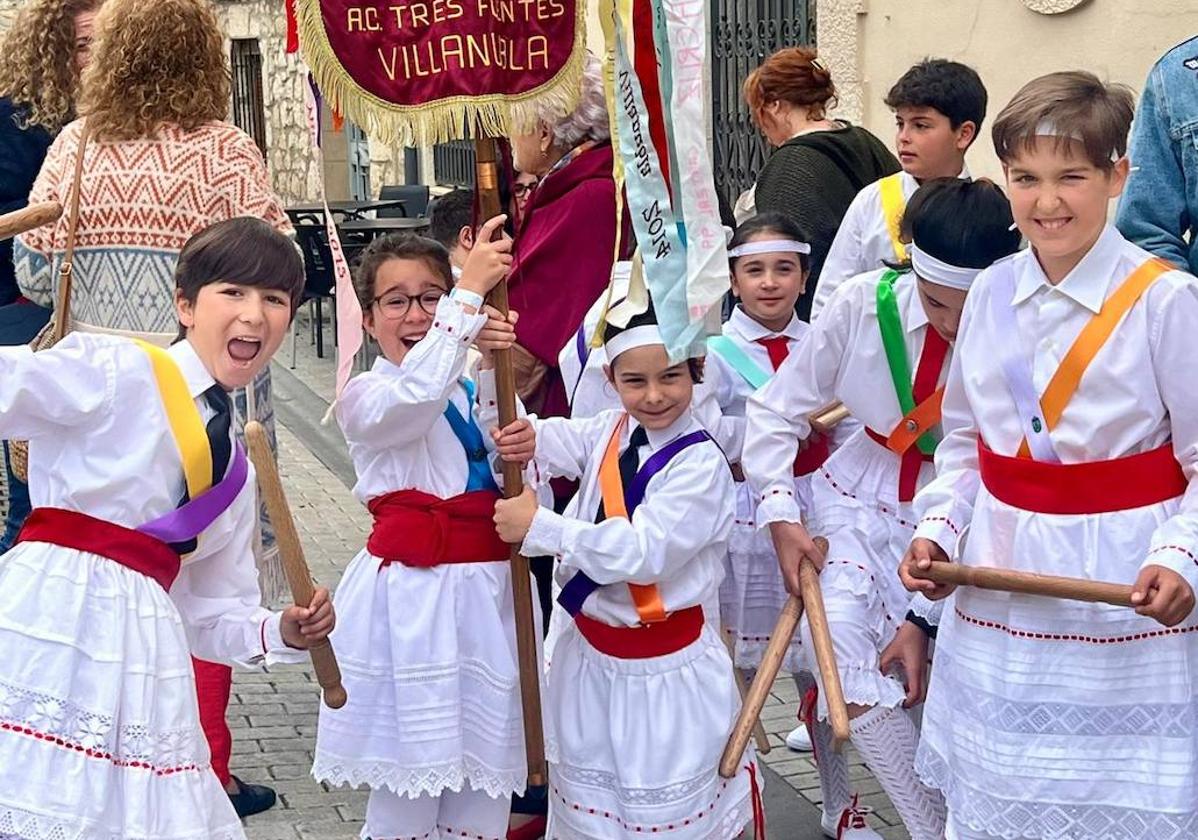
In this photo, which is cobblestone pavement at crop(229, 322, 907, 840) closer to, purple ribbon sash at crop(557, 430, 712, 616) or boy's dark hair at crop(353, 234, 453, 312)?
purple ribbon sash at crop(557, 430, 712, 616)

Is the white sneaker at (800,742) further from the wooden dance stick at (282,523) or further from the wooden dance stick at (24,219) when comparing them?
the wooden dance stick at (24,219)

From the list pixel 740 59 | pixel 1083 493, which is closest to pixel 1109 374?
pixel 1083 493

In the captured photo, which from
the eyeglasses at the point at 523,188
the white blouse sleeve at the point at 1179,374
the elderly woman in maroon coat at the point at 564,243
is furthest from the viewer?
the eyeglasses at the point at 523,188

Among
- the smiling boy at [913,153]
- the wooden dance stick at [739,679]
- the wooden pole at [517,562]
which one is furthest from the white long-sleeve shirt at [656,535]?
the smiling boy at [913,153]

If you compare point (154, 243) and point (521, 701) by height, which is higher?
point (154, 243)

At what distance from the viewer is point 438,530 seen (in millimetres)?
4113

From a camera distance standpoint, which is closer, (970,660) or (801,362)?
(970,660)

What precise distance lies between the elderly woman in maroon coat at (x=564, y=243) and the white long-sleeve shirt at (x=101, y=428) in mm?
1491

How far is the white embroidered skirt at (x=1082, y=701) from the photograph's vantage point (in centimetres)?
327

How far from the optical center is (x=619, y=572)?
3.89 meters

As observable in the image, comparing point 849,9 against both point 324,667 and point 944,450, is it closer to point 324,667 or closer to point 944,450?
point 944,450

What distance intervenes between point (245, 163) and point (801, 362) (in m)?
1.71

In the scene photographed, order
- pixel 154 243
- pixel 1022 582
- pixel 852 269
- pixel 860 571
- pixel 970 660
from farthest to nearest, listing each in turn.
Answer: pixel 852 269, pixel 154 243, pixel 860 571, pixel 970 660, pixel 1022 582

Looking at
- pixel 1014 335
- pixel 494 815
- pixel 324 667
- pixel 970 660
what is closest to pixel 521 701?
pixel 494 815
